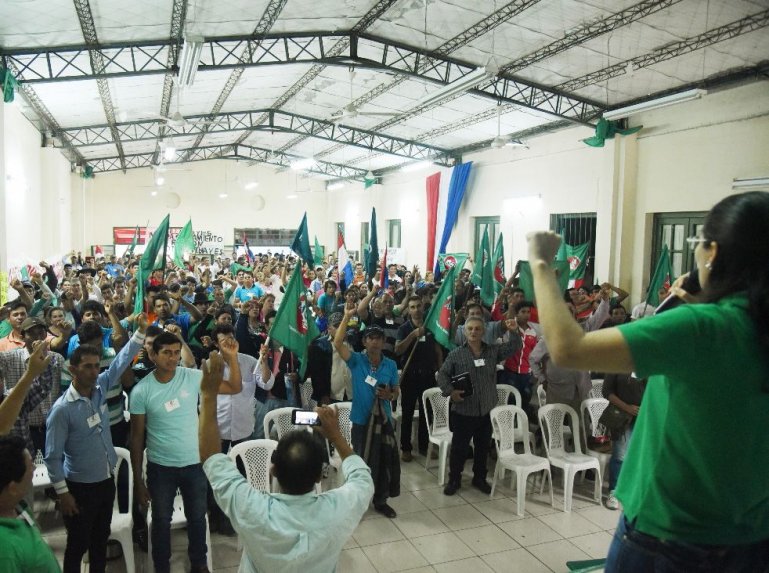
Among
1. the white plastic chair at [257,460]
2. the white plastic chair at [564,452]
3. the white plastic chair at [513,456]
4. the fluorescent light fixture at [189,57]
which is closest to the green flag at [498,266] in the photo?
the white plastic chair at [564,452]

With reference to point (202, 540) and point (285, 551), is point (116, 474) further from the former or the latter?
point (285, 551)

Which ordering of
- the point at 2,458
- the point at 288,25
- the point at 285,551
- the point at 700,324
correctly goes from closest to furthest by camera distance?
the point at 700,324, the point at 285,551, the point at 2,458, the point at 288,25

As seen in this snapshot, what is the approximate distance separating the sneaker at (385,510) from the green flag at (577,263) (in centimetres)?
658

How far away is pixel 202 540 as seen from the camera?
335 centimetres

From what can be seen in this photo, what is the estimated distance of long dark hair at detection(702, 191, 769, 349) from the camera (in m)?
1.06

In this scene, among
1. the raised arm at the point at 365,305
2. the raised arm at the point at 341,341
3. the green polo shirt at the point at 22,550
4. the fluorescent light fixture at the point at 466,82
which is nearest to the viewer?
the green polo shirt at the point at 22,550

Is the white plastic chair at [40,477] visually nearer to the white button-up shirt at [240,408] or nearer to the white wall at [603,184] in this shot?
the white button-up shirt at [240,408]

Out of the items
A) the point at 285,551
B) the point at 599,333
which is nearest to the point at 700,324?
the point at 599,333

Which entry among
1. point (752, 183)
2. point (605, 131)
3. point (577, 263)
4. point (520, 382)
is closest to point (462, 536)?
point (520, 382)

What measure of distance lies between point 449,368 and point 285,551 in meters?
3.26

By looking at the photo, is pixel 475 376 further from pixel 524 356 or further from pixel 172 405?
pixel 172 405

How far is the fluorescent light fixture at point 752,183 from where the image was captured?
7.84 m

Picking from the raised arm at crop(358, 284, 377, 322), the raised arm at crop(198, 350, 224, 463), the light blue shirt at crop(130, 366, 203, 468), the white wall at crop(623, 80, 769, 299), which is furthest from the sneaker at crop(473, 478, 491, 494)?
the white wall at crop(623, 80, 769, 299)

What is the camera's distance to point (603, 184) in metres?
10.7
